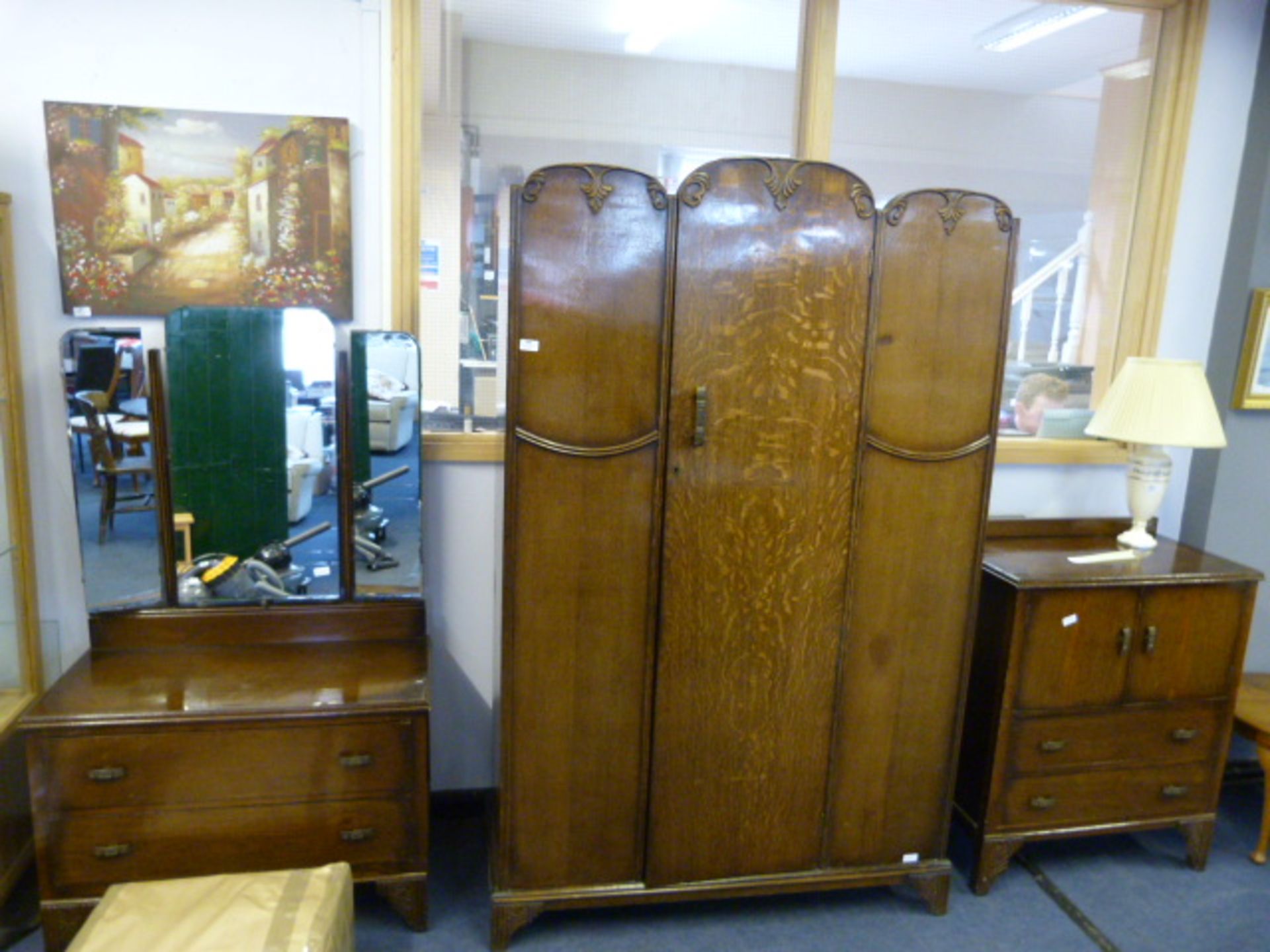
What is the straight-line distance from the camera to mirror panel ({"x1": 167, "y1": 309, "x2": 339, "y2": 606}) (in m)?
2.25

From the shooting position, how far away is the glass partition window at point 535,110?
8.05ft

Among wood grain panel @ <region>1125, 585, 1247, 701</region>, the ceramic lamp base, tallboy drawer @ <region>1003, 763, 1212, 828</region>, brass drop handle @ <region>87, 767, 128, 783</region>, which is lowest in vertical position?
tallboy drawer @ <region>1003, 763, 1212, 828</region>

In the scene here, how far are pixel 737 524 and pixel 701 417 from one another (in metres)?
0.28

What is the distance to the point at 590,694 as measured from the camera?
2162mm

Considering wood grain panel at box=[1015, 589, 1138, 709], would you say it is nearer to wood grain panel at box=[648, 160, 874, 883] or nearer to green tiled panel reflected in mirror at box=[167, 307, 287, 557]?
wood grain panel at box=[648, 160, 874, 883]

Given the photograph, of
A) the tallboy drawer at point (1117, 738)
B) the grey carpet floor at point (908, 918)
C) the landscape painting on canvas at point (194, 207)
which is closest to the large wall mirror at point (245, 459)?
the landscape painting on canvas at point (194, 207)

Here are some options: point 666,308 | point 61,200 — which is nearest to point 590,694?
point 666,308

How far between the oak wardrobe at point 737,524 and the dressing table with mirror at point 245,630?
40cm

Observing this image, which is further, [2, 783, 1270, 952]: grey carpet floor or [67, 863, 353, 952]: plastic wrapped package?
[2, 783, 1270, 952]: grey carpet floor

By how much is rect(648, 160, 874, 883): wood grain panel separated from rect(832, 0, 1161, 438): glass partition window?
0.85m

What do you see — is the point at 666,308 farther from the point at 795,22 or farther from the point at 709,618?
the point at 795,22

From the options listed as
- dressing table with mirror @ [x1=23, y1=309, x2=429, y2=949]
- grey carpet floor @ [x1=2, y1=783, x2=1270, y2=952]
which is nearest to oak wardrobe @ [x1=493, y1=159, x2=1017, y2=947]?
grey carpet floor @ [x1=2, y1=783, x2=1270, y2=952]

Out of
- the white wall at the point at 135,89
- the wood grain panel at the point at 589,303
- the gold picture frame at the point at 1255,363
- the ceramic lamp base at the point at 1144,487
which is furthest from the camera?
the gold picture frame at the point at 1255,363

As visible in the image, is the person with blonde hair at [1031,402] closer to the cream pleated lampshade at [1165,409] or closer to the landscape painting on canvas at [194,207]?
the cream pleated lampshade at [1165,409]
